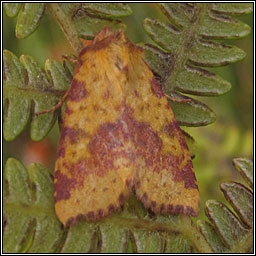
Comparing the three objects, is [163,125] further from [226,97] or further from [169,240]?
[226,97]

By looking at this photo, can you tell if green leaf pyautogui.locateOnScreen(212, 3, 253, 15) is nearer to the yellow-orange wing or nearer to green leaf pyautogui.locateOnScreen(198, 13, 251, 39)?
green leaf pyautogui.locateOnScreen(198, 13, 251, 39)

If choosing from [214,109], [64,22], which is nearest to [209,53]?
[64,22]

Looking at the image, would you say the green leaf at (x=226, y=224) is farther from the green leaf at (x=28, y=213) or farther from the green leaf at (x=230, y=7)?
the green leaf at (x=230, y=7)

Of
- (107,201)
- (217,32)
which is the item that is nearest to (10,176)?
(107,201)

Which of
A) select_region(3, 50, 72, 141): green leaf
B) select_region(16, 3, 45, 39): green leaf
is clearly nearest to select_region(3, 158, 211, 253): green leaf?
select_region(3, 50, 72, 141): green leaf

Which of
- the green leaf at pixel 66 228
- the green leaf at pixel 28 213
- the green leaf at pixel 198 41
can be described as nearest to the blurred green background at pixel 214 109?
the green leaf at pixel 198 41

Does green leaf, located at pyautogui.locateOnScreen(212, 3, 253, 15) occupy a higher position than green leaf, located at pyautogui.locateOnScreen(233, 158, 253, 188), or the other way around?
green leaf, located at pyautogui.locateOnScreen(212, 3, 253, 15)

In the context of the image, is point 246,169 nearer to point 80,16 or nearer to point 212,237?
point 212,237
